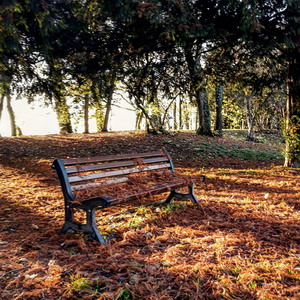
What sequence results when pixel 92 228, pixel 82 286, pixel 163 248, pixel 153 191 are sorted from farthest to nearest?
pixel 153 191 → pixel 92 228 → pixel 163 248 → pixel 82 286

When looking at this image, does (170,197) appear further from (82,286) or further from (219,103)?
(219,103)

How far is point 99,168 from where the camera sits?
12.7 feet

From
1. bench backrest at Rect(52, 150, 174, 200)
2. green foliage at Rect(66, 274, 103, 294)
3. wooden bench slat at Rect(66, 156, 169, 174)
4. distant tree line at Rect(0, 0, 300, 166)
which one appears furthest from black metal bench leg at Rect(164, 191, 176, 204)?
distant tree line at Rect(0, 0, 300, 166)

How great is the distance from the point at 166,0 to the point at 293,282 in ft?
19.3

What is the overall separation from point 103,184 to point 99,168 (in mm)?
230

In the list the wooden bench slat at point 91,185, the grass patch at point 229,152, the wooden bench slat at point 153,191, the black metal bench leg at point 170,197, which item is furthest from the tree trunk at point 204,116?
the wooden bench slat at point 91,185

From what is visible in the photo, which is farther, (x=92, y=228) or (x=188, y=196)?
(x=188, y=196)

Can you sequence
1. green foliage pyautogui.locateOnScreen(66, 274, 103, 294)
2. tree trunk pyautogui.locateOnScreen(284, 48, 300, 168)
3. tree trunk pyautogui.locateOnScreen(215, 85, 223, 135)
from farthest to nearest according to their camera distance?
tree trunk pyautogui.locateOnScreen(215, 85, 223, 135) < tree trunk pyautogui.locateOnScreen(284, 48, 300, 168) < green foliage pyautogui.locateOnScreen(66, 274, 103, 294)

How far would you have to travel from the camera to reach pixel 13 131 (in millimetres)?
18500

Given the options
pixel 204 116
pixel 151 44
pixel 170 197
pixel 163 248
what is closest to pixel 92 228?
pixel 163 248

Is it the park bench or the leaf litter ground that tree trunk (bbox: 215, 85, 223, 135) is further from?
the park bench

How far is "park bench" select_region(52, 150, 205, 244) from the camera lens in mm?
3305

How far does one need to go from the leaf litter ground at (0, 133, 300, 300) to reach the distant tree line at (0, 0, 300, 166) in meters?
3.51

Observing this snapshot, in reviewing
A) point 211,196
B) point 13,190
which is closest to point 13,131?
point 13,190
